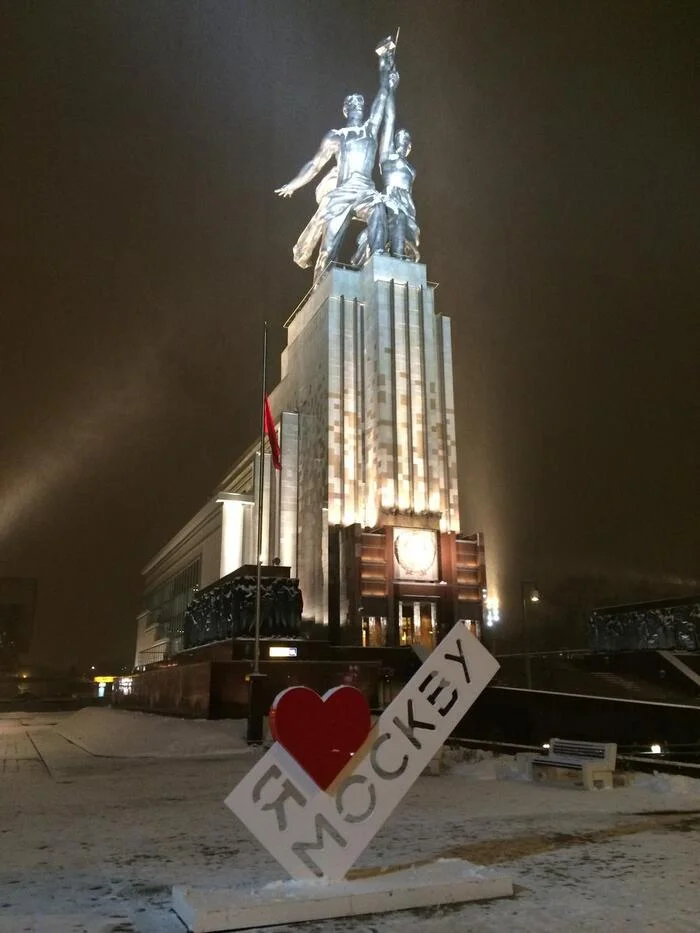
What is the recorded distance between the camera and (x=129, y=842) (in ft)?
30.2

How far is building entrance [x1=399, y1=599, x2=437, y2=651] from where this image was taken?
41719mm

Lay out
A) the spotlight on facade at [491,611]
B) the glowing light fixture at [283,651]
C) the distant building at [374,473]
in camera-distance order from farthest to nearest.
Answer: the spotlight on facade at [491,611], the distant building at [374,473], the glowing light fixture at [283,651]

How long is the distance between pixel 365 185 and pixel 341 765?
1959 inches

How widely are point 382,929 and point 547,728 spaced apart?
16684 mm

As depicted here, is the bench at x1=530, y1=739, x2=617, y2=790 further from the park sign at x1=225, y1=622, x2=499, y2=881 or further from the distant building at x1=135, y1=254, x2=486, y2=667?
the distant building at x1=135, y1=254, x2=486, y2=667

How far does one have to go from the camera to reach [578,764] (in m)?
13.9

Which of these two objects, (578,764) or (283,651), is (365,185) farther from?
(578,764)

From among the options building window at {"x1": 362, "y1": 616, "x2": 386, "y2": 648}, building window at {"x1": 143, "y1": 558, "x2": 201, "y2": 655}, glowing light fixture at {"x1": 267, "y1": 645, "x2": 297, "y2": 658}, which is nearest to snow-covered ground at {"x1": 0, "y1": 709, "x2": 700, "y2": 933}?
glowing light fixture at {"x1": 267, "y1": 645, "x2": 297, "y2": 658}

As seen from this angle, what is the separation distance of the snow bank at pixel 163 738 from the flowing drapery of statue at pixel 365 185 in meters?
33.3

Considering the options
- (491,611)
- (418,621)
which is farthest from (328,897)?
(491,611)

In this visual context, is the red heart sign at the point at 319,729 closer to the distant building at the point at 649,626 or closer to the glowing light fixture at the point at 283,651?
the glowing light fixture at the point at 283,651

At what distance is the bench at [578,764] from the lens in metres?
13.6

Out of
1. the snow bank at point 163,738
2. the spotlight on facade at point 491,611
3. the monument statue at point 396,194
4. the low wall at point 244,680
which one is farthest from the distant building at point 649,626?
the monument statue at point 396,194

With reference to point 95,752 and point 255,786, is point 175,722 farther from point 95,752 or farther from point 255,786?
point 255,786
